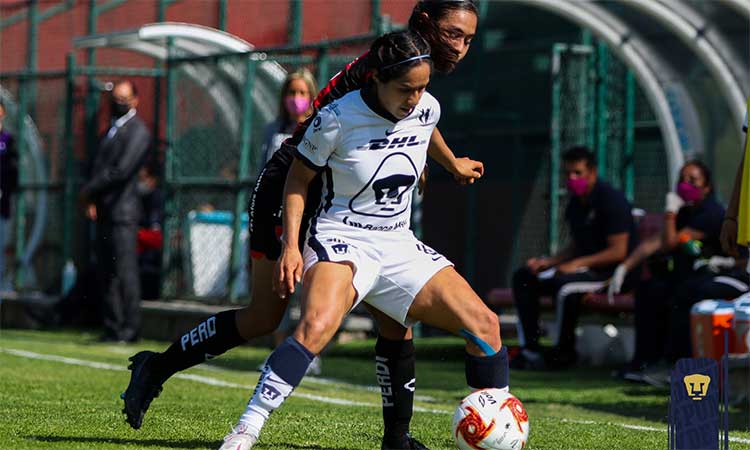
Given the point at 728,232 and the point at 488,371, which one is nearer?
the point at 488,371

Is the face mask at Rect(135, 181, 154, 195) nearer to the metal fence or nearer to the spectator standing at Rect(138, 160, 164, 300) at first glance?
the spectator standing at Rect(138, 160, 164, 300)

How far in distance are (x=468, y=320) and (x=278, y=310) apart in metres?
0.86

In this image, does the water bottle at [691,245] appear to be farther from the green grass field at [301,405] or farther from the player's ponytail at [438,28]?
the player's ponytail at [438,28]

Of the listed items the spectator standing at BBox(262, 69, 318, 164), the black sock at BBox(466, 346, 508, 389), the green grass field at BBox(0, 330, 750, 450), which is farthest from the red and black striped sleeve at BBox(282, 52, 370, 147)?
the spectator standing at BBox(262, 69, 318, 164)

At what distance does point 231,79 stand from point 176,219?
1651mm

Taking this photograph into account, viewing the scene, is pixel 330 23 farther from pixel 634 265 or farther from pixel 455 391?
pixel 455 391

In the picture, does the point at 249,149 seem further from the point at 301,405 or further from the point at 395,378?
the point at 395,378

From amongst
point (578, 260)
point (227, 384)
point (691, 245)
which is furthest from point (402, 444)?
point (578, 260)

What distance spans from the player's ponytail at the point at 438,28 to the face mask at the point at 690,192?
5.20 m

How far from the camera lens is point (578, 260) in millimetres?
12047

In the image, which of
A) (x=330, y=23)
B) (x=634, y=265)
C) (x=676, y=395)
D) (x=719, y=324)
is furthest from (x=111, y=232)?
(x=676, y=395)

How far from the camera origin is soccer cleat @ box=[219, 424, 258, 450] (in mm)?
5422

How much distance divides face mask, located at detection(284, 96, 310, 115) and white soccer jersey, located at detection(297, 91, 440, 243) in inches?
203

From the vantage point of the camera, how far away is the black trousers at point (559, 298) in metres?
12.0
